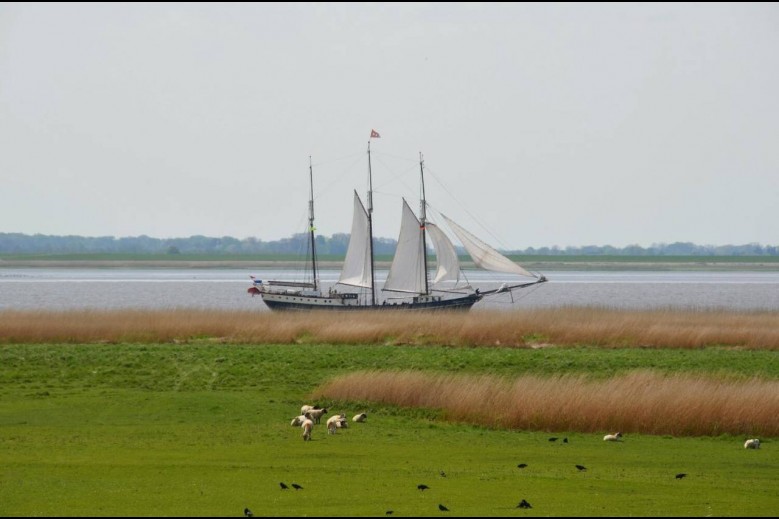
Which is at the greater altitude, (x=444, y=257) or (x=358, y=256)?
(x=358, y=256)

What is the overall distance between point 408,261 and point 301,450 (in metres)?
46.9

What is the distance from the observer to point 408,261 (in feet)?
222

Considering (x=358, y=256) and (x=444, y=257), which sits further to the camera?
(x=358, y=256)

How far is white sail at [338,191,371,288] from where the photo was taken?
223 ft

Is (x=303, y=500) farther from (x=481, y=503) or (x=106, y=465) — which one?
(x=106, y=465)

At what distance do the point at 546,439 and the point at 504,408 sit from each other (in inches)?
78.4

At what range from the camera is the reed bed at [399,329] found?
39969 millimetres

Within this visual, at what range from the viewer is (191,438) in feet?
74.2

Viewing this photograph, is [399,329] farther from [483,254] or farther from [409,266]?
[409,266]

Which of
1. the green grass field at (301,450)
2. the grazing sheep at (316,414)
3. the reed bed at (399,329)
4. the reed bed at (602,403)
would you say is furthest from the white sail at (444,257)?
the grazing sheep at (316,414)

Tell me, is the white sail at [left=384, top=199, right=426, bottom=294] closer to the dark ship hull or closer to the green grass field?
the dark ship hull

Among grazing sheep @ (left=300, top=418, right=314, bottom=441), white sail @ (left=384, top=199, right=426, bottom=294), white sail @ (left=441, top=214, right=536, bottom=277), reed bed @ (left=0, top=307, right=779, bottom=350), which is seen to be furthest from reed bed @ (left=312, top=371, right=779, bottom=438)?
white sail @ (left=384, top=199, right=426, bottom=294)

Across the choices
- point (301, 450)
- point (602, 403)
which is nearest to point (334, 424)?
point (301, 450)

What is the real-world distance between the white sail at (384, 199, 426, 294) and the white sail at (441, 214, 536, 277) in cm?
300
